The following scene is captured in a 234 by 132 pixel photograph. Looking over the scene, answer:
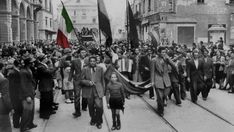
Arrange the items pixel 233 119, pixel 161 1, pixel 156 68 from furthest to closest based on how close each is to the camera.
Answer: pixel 161 1
pixel 156 68
pixel 233 119

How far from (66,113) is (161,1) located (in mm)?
25856

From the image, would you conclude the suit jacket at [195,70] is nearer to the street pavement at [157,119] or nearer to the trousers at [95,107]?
the street pavement at [157,119]

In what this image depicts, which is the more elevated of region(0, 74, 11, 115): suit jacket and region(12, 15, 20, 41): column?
region(12, 15, 20, 41): column

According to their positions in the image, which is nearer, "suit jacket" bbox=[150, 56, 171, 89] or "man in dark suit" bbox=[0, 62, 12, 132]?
"man in dark suit" bbox=[0, 62, 12, 132]

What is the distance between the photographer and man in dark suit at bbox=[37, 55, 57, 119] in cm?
940

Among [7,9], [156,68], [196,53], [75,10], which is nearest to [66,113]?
[156,68]

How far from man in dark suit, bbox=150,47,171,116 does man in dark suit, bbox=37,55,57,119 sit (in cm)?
294

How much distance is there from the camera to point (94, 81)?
8812 millimetres

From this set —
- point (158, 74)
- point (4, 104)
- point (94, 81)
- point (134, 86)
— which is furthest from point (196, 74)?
point (4, 104)

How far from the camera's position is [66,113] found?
1022cm

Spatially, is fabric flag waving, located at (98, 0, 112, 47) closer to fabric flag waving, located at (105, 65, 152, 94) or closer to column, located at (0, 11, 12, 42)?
fabric flag waving, located at (105, 65, 152, 94)

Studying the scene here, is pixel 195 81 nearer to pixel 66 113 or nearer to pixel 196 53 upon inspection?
pixel 196 53

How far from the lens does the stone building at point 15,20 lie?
31594 millimetres

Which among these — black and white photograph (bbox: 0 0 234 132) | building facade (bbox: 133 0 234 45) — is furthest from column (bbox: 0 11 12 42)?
black and white photograph (bbox: 0 0 234 132)
